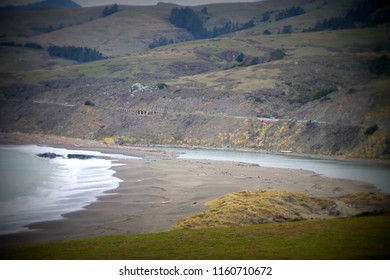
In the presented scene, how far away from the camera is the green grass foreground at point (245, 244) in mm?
27109

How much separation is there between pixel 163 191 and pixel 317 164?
1155 inches

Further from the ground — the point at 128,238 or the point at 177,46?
the point at 177,46

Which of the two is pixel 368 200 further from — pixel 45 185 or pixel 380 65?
pixel 380 65

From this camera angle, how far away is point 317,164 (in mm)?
77625

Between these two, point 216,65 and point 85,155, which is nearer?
point 85,155

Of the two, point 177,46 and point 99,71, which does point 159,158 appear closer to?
point 99,71

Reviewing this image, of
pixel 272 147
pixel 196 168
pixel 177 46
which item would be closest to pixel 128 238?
pixel 196 168

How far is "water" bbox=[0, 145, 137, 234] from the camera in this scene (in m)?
43.8

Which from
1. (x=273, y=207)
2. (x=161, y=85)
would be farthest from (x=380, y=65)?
(x=273, y=207)

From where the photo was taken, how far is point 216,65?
17325 cm

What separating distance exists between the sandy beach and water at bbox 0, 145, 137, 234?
1.34 meters

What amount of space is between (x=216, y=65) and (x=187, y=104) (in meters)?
52.6

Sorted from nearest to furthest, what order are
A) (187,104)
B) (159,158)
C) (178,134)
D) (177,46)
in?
(159,158) → (178,134) → (187,104) → (177,46)

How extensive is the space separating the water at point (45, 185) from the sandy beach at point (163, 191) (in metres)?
1.34
